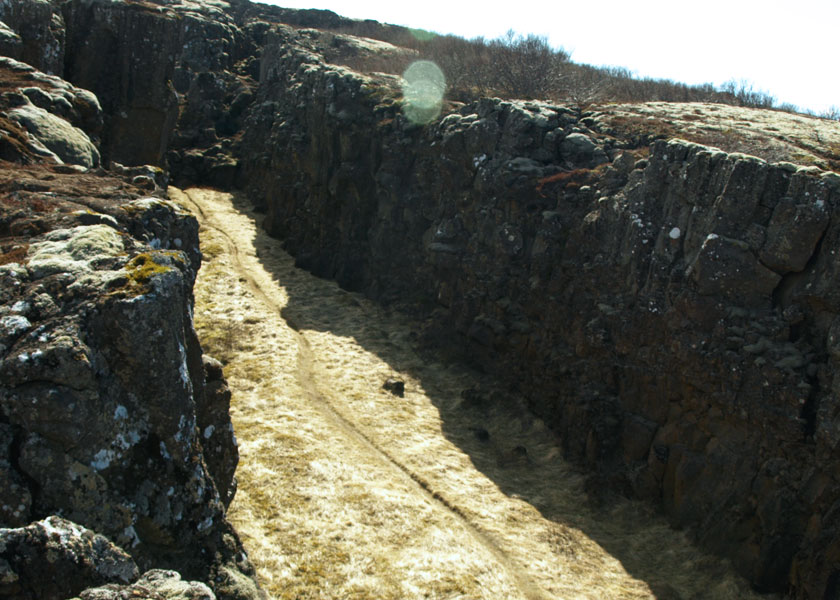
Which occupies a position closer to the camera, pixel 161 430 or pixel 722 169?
pixel 161 430

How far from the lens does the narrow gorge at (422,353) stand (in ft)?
29.8

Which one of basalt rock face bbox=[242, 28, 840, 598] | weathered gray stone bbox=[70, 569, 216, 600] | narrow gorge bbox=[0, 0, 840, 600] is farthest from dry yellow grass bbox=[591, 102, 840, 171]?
weathered gray stone bbox=[70, 569, 216, 600]

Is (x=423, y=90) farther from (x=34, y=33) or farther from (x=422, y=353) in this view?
(x=34, y=33)

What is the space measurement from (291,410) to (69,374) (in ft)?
51.5

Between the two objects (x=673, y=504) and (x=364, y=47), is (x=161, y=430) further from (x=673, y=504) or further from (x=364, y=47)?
(x=364, y=47)

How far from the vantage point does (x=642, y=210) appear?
75.7 ft

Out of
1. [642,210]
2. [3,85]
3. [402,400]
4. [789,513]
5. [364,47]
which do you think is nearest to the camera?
[789,513]

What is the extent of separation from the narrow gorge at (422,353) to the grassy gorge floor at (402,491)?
0.33ft

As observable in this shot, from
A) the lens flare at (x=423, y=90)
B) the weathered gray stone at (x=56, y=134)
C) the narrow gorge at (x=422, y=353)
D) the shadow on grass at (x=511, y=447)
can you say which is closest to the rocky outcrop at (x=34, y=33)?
the narrow gorge at (x=422, y=353)

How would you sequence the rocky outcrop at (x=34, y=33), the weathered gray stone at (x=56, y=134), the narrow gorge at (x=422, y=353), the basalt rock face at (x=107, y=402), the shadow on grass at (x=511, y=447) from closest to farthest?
the basalt rock face at (x=107, y=402) < the narrow gorge at (x=422, y=353) < the weathered gray stone at (x=56, y=134) < the shadow on grass at (x=511, y=447) < the rocky outcrop at (x=34, y=33)

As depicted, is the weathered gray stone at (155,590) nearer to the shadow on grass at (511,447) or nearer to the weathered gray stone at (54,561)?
the weathered gray stone at (54,561)

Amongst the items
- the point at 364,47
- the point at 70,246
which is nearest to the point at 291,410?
the point at 70,246

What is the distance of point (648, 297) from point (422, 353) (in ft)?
35.7

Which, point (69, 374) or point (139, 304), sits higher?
point (139, 304)
